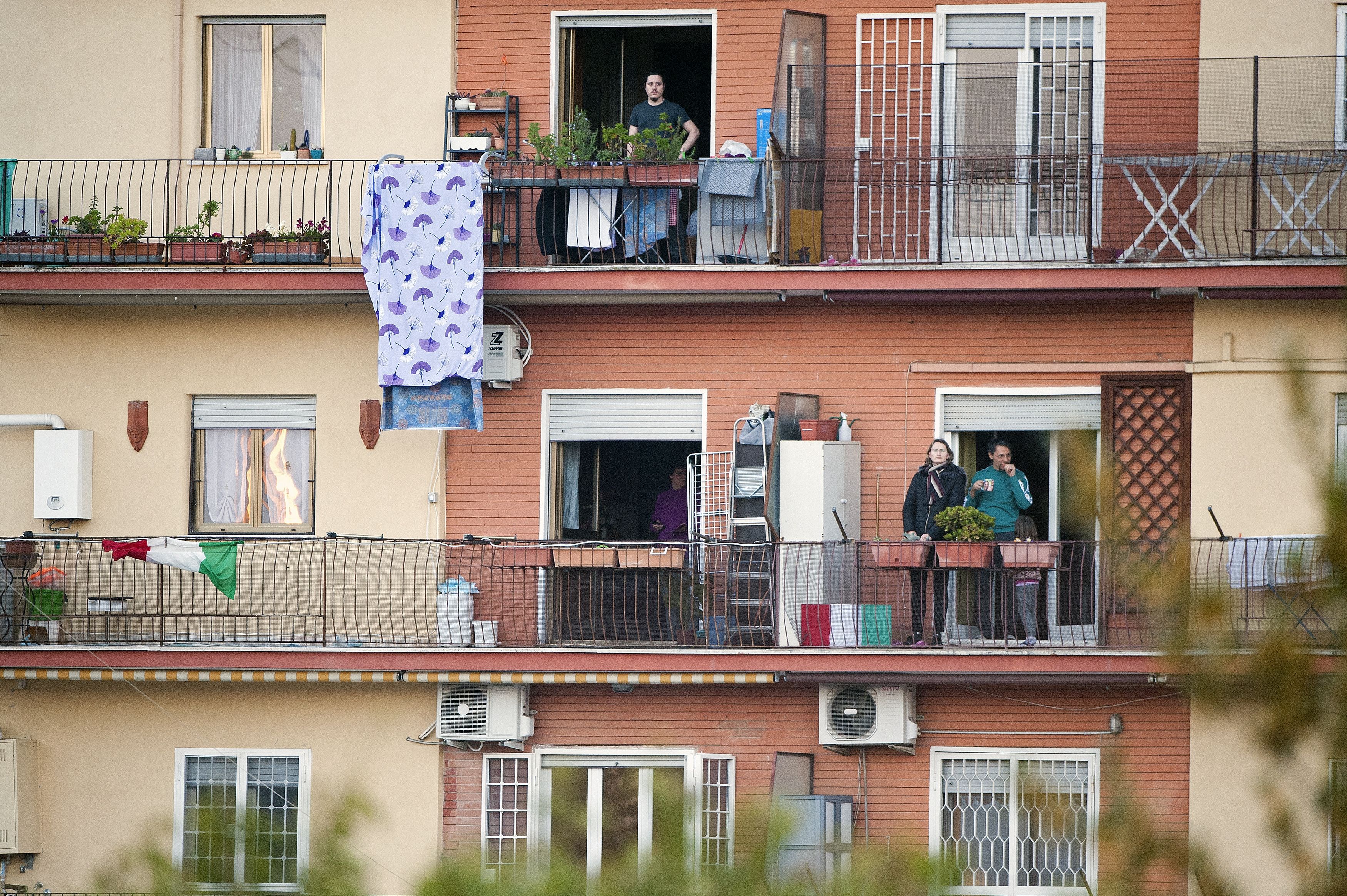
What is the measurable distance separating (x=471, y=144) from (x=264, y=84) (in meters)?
2.34

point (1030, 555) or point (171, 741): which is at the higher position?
point (1030, 555)

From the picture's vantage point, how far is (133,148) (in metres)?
14.9

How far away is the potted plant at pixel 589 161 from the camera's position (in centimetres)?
1395

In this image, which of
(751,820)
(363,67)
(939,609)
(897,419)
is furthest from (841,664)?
(751,820)

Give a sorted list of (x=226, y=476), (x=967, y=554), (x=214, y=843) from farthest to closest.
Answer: (x=226, y=476) → (x=967, y=554) → (x=214, y=843)

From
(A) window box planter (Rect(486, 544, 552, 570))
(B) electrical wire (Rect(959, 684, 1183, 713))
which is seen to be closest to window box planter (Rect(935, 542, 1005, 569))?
(B) electrical wire (Rect(959, 684, 1183, 713))

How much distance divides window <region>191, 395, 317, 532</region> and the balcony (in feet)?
1.49

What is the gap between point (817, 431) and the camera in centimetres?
1387

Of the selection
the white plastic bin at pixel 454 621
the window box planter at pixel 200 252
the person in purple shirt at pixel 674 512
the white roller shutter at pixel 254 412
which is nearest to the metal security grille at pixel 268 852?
the white plastic bin at pixel 454 621

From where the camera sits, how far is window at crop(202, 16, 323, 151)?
1506 centimetres

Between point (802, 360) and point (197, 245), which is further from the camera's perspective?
point (802, 360)

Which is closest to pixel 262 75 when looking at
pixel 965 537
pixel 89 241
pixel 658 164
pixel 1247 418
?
pixel 89 241

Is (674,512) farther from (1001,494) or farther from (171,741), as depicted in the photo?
(171,741)

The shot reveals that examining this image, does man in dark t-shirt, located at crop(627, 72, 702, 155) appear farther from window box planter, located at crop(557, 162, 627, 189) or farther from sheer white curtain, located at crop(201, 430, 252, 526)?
sheer white curtain, located at crop(201, 430, 252, 526)
